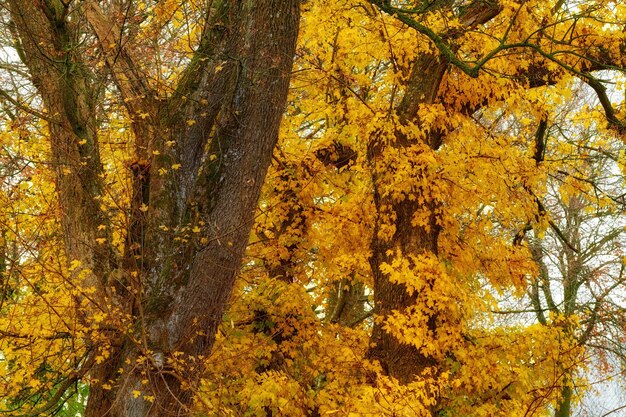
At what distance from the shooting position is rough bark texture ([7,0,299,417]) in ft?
16.3

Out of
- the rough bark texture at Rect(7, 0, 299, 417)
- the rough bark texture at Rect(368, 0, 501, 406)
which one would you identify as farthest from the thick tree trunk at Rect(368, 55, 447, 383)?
the rough bark texture at Rect(7, 0, 299, 417)

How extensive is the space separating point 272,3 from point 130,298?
253 cm

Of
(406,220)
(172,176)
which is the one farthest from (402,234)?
(172,176)

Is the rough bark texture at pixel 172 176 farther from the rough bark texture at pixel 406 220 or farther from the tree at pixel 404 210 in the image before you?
the rough bark texture at pixel 406 220

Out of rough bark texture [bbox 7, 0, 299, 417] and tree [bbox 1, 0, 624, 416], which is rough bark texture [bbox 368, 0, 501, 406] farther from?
rough bark texture [bbox 7, 0, 299, 417]

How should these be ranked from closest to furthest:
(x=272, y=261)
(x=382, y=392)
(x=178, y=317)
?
1. (x=178, y=317)
2. (x=382, y=392)
3. (x=272, y=261)

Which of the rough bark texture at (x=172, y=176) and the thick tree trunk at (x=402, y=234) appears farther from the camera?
the thick tree trunk at (x=402, y=234)

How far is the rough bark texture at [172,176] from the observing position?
498cm

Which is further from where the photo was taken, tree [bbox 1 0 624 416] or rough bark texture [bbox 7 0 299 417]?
tree [bbox 1 0 624 416]

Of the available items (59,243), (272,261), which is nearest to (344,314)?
(272,261)

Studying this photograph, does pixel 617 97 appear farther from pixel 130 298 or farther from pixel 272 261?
pixel 130 298

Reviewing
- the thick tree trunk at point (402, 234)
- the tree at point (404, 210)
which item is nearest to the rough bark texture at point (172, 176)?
the tree at point (404, 210)

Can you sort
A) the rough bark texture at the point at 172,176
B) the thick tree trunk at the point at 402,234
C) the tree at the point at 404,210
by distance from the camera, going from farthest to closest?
1. the thick tree trunk at the point at 402,234
2. the tree at the point at 404,210
3. the rough bark texture at the point at 172,176

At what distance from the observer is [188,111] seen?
5.25m
